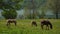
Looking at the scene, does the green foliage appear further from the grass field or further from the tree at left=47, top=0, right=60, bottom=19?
the tree at left=47, top=0, right=60, bottom=19

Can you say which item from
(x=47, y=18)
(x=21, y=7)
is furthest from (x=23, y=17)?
(x=47, y=18)

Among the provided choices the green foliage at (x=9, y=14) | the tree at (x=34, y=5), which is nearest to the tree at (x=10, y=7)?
the green foliage at (x=9, y=14)

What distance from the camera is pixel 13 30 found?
8.21 ft

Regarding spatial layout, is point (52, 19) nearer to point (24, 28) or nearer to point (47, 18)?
point (47, 18)

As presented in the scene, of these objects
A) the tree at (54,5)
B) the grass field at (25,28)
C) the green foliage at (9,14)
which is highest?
the tree at (54,5)

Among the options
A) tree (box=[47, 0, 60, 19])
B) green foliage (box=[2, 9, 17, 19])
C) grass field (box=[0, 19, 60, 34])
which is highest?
tree (box=[47, 0, 60, 19])

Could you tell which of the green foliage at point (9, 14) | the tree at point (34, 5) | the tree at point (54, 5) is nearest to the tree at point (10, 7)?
the green foliage at point (9, 14)

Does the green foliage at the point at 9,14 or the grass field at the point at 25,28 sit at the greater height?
the green foliage at the point at 9,14

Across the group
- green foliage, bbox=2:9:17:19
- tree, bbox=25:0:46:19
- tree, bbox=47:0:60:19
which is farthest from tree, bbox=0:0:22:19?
tree, bbox=47:0:60:19

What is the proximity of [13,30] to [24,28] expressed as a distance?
0.13 meters

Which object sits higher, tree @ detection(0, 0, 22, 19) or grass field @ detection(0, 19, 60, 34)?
tree @ detection(0, 0, 22, 19)

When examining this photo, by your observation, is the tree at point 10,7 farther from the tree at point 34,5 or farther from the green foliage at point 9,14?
the tree at point 34,5

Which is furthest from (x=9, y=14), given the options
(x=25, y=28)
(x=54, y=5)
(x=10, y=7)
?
(x=54, y=5)

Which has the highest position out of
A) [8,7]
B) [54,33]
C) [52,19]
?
[8,7]
